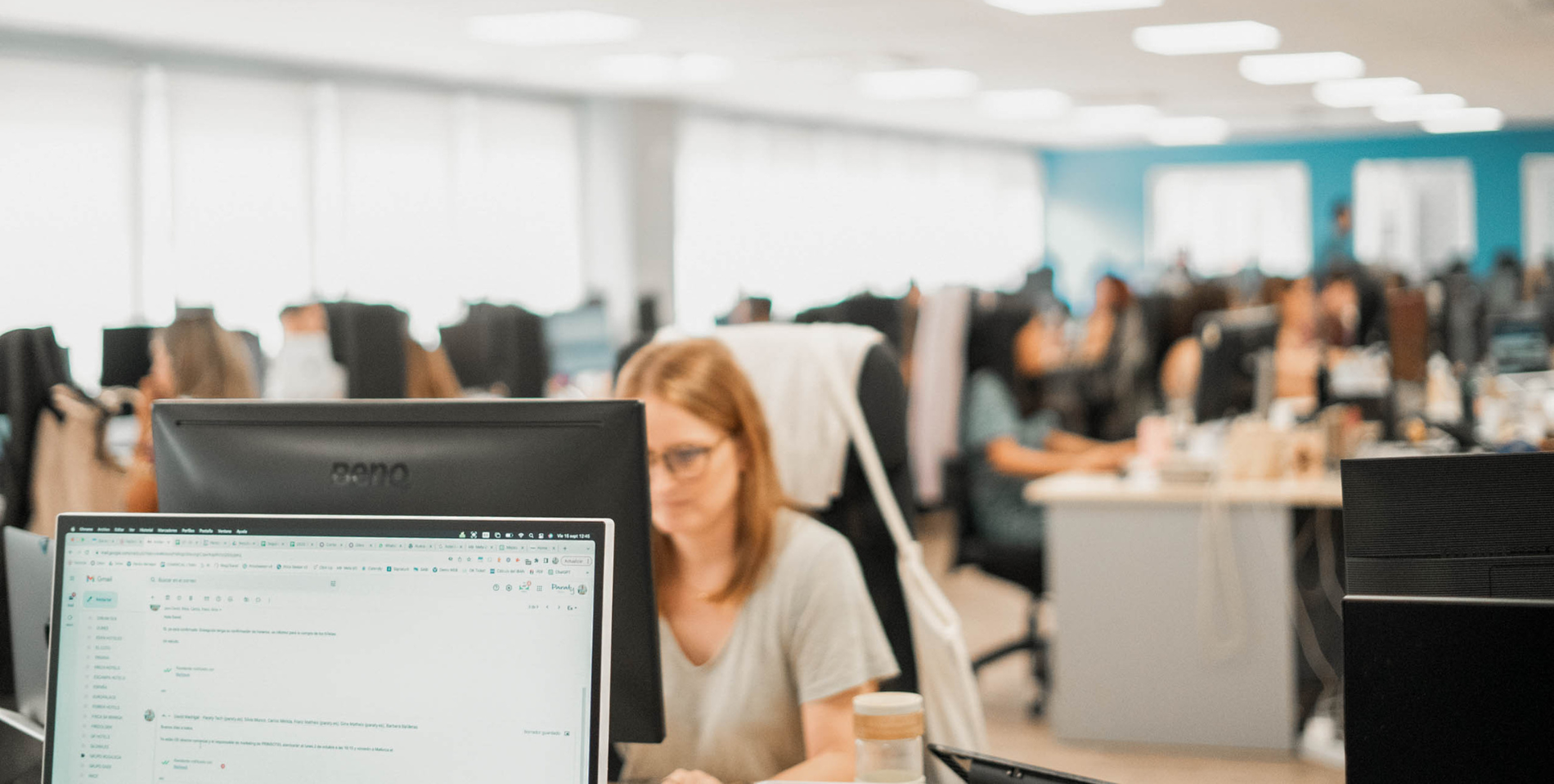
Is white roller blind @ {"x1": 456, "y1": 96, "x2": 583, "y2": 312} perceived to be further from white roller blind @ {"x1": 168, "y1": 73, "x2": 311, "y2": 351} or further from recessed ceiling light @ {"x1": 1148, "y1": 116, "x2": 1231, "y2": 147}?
recessed ceiling light @ {"x1": 1148, "y1": 116, "x2": 1231, "y2": 147}

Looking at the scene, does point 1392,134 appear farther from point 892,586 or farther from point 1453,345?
point 892,586

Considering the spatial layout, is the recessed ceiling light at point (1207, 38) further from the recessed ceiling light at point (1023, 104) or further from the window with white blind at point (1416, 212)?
the window with white blind at point (1416, 212)

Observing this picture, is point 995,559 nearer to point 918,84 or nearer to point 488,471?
point 488,471

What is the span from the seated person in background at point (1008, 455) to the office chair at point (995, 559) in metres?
0.02

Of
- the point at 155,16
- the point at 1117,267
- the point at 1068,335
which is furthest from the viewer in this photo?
the point at 1117,267

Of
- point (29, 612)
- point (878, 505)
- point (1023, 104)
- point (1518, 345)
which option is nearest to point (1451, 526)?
point (878, 505)

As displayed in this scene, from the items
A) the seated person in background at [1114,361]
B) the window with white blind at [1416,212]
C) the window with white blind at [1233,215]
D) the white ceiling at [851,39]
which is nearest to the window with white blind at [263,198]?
the white ceiling at [851,39]

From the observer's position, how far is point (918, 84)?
945cm

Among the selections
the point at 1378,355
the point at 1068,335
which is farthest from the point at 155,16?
the point at 1378,355

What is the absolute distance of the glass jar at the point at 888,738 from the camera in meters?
1.23

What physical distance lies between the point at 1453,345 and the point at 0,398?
178 inches

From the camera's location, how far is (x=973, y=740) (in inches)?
74.9

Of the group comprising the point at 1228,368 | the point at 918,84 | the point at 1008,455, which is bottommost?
the point at 1008,455

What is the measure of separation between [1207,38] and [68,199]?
5.88m
